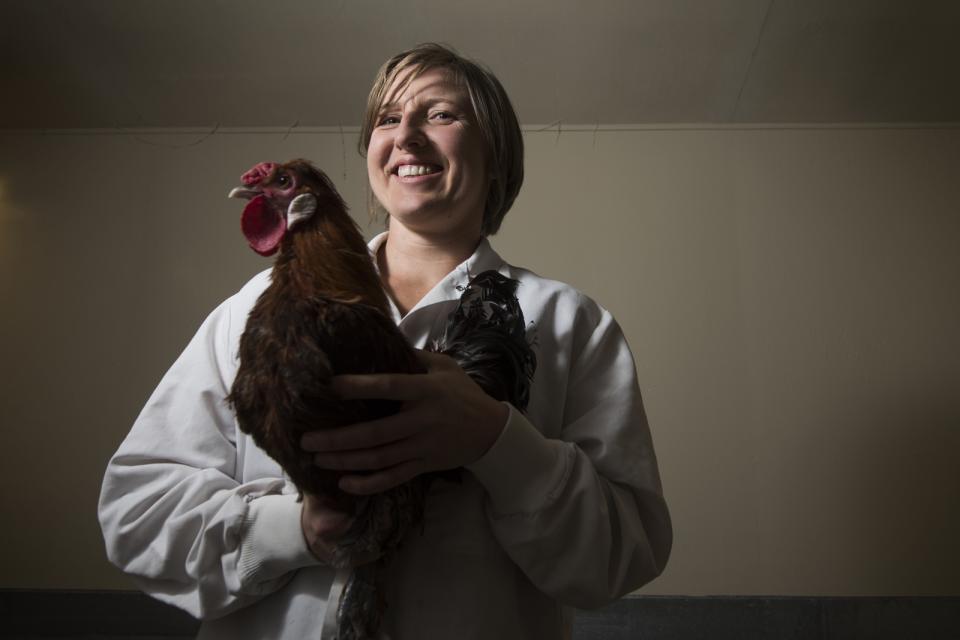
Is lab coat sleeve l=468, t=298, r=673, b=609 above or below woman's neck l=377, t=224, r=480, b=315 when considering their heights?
below

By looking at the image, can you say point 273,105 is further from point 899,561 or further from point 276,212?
point 899,561

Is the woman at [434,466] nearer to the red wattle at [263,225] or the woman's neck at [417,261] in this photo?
the woman's neck at [417,261]

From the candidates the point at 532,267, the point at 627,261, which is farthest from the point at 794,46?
the point at 532,267

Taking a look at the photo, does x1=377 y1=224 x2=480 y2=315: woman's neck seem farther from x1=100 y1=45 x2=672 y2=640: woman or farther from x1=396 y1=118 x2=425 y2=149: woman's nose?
x1=396 y1=118 x2=425 y2=149: woman's nose

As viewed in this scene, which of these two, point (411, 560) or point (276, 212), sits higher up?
point (276, 212)

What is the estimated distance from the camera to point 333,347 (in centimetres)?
79

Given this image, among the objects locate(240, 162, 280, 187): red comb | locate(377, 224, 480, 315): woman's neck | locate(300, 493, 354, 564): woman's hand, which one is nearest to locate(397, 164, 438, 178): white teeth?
locate(377, 224, 480, 315): woman's neck

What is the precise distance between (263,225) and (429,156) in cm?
30

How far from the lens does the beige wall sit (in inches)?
108

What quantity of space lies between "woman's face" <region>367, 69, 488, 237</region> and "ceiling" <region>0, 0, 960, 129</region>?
1373 mm

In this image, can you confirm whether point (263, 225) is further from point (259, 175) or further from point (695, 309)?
point (695, 309)

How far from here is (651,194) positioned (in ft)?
9.70

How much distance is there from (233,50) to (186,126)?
1.66 feet

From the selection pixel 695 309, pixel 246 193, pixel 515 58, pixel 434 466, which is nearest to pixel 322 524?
pixel 434 466
